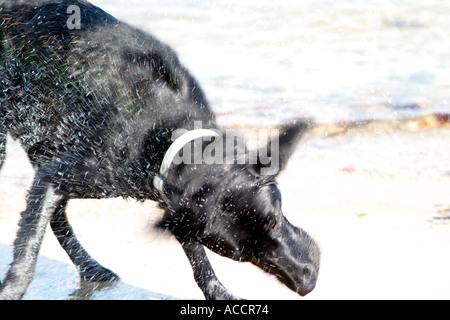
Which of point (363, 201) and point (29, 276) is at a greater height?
point (29, 276)

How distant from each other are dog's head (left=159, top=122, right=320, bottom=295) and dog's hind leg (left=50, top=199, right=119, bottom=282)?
1212 mm

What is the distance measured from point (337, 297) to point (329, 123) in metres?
4.19

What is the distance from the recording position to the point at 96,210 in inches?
222

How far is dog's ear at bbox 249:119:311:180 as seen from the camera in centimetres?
271

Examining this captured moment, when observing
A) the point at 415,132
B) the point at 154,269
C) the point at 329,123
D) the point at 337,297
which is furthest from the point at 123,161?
the point at 415,132

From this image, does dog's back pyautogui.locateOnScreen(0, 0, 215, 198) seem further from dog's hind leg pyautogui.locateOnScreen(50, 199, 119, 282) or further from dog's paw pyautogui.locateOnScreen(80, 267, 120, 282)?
dog's paw pyautogui.locateOnScreen(80, 267, 120, 282)

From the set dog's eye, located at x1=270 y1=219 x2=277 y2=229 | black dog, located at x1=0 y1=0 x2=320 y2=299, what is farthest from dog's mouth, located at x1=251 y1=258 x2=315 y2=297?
dog's eye, located at x1=270 y1=219 x2=277 y2=229

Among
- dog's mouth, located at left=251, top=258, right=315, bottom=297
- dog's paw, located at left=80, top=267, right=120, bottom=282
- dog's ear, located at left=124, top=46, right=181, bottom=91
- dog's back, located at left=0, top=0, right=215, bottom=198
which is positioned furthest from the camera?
dog's paw, located at left=80, top=267, right=120, bottom=282

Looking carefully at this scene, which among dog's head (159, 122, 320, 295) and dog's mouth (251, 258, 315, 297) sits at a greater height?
dog's head (159, 122, 320, 295)

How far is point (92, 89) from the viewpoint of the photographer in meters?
3.40

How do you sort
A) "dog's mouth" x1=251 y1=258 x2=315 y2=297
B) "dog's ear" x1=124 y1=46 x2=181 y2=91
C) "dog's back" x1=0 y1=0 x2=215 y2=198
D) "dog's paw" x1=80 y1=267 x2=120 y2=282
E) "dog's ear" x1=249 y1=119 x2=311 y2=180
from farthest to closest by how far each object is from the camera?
"dog's paw" x1=80 y1=267 x2=120 y2=282 → "dog's ear" x1=124 y1=46 x2=181 y2=91 → "dog's back" x1=0 y1=0 x2=215 y2=198 → "dog's mouth" x1=251 y1=258 x2=315 y2=297 → "dog's ear" x1=249 y1=119 x2=311 y2=180

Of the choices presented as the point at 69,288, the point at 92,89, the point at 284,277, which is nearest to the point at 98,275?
the point at 69,288

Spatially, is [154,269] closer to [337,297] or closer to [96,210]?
[337,297]

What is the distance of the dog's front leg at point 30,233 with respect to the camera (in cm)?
302
